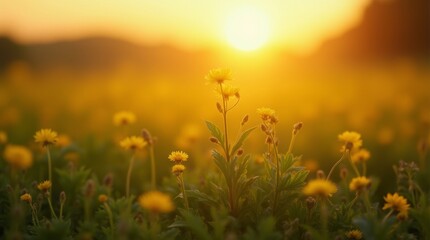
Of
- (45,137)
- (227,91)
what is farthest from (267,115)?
(45,137)

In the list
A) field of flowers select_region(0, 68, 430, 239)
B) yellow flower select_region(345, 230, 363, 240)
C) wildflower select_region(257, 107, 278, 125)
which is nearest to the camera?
field of flowers select_region(0, 68, 430, 239)

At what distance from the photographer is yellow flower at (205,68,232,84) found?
2.05m

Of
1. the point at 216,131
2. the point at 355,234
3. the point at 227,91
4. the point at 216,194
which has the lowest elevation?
the point at 355,234

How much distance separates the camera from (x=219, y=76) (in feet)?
6.74

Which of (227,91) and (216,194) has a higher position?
(227,91)

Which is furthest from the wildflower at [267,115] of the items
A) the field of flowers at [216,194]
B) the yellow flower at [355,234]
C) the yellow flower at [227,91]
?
the yellow flower at [355,234]

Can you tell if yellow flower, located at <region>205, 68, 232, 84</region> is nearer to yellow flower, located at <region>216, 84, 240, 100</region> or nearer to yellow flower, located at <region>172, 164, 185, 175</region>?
yellow flower, located at <region>216, 84, 240, 100</region>

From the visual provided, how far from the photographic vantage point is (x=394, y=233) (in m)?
2.00

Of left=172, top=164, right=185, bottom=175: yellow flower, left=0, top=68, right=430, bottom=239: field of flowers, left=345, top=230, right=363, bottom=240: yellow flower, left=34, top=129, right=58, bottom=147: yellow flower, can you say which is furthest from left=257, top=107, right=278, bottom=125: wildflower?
left=34, top=129, right=58, bottom=147: yellow flower

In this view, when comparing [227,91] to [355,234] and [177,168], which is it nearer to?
[177,168]

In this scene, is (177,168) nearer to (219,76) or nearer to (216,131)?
(216,131)

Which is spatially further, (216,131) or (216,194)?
(216,194)

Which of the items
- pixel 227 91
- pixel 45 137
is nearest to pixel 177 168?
pixel 227 91

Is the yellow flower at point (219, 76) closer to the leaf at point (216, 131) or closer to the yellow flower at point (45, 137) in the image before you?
the leaf at point (216, 131)
